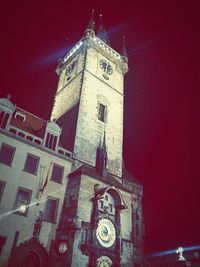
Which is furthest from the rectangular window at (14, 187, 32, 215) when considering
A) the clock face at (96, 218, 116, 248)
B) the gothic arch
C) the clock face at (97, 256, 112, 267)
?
the clock face at (97, 256, 112, 267)

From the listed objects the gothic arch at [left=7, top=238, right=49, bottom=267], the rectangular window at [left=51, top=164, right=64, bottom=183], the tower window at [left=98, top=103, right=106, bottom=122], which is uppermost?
the tower window at [left=98, top=103, right=106, bottom=122]

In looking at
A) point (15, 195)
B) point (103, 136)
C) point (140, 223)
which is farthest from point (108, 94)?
point (15, 195)

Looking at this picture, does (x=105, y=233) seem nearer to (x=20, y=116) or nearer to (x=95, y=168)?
(x=95, y=168)

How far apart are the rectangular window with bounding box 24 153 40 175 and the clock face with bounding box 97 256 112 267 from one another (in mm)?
9657

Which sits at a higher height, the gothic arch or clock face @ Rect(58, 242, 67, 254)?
clock face @ Rect(58, 242, 67, 254)

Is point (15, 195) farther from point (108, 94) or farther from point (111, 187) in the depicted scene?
point (108, 94)

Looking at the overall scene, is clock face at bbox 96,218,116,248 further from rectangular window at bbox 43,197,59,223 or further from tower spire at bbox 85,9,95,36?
tower spire at bbox 85,9,95,36

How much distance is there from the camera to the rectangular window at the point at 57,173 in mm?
24347

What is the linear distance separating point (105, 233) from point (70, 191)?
5104 mm

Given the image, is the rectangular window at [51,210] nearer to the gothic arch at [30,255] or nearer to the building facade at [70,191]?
the building facade at [70,191]

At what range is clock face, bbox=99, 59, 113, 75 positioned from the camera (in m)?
38.0

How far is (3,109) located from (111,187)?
1303 centimetres

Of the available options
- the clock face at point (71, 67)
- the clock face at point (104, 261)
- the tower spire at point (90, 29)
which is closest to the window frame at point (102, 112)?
the clock face at point (71, 67)

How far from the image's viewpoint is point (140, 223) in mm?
29109
